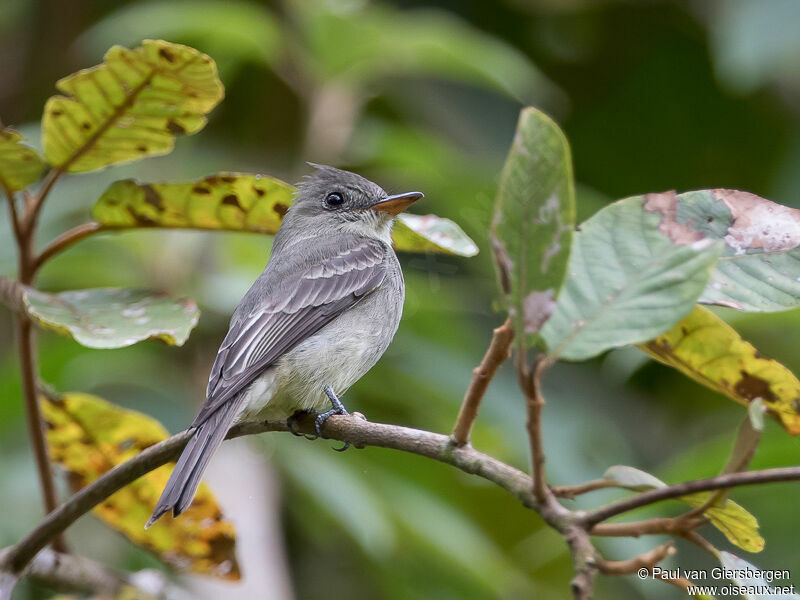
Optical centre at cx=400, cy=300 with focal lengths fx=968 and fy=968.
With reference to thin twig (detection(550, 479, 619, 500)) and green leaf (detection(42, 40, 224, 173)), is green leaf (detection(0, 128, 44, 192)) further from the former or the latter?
thin twig (detection(550, 479, 619, 500))

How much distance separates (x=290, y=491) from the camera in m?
4.14

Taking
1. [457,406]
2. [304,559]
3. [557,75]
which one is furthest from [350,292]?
[557,75]

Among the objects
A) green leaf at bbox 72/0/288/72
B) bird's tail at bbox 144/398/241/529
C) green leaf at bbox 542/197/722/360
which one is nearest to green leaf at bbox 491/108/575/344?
green leaf at bbox 542/197/722/360

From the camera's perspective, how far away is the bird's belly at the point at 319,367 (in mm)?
2596

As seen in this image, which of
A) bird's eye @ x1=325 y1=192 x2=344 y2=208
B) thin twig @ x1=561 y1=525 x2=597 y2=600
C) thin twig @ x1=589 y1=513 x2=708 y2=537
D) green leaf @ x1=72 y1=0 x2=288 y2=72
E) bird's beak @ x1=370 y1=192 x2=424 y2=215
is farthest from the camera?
green leaf @ x1=72 y1=0 x2=288 y2=72

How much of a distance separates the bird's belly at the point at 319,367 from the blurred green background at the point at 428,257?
1.64 feet

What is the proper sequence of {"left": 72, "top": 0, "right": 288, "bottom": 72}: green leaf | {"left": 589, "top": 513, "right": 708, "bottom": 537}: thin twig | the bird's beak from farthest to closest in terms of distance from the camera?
{"left": 72, "top": 0, "right": 288, "bottom": 72}: green leaf, the bird's beak, {"left": 589, "top": 513, "right": 708, "bottom": 537}: thin twig

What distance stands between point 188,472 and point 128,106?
2.59ft

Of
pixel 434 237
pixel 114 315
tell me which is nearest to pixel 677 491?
pixel 434 237

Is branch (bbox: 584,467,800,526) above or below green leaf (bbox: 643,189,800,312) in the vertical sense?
below

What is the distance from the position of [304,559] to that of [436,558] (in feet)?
3.71

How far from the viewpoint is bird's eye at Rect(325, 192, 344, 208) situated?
12.2 ft

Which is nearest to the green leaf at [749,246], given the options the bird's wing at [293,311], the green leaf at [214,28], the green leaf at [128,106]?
the green leaf at [128,106]

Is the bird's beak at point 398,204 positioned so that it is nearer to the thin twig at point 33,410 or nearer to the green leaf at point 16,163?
the green leaf at point 16,163
